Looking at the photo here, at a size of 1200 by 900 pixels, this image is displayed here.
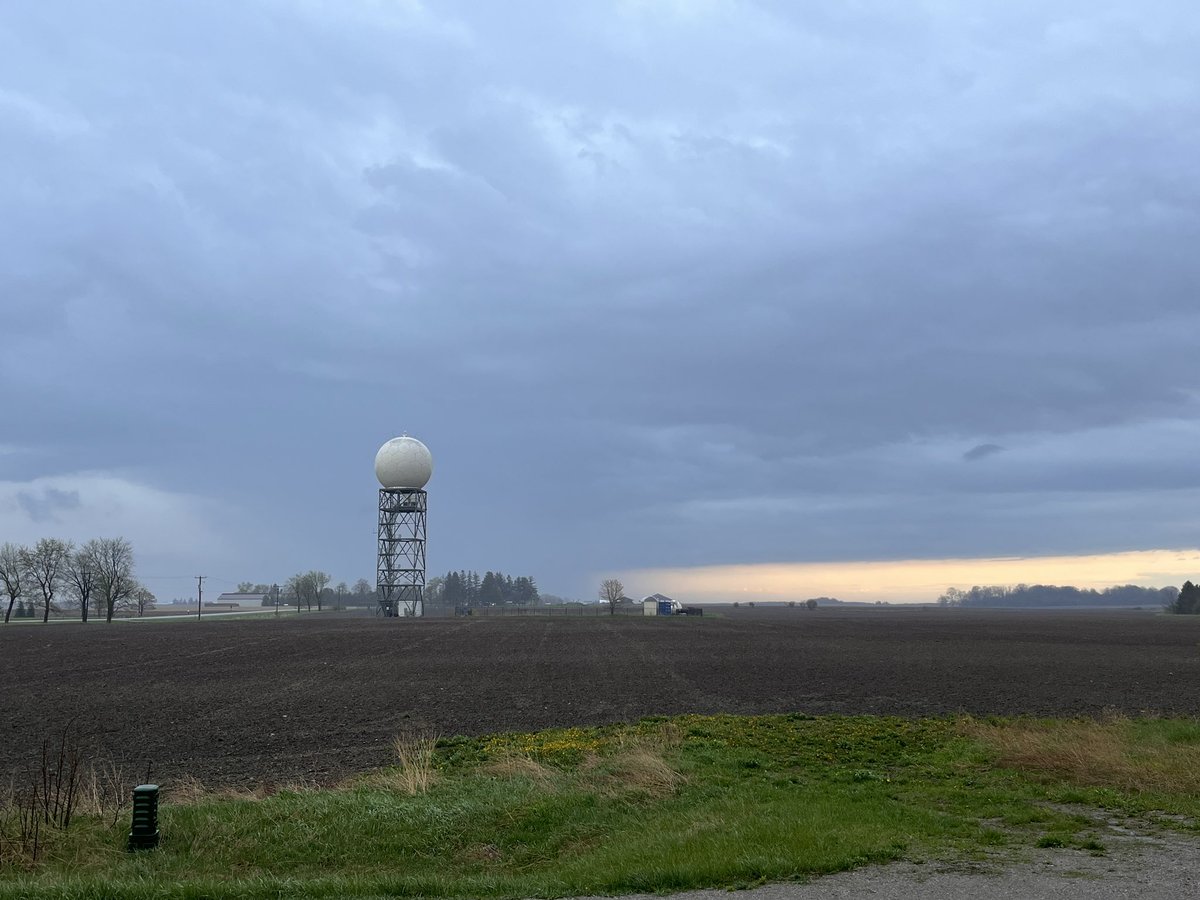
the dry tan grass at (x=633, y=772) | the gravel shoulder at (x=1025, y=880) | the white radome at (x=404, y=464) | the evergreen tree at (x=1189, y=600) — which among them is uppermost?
the white radome at (x=404, y=464)

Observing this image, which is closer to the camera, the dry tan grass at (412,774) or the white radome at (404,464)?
the dry tan grass at (412,774)

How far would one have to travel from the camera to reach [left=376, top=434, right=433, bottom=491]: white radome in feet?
364

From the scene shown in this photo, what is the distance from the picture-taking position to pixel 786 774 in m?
14.7

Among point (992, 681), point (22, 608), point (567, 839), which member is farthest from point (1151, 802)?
point (22, 608)

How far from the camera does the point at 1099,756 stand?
48.4 ft

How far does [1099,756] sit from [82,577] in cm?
13236

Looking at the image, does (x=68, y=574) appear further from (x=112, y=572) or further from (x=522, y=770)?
(x=522, y=770)

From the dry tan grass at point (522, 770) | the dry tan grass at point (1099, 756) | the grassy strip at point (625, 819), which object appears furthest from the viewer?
the dry tan grass at point (522, 770)

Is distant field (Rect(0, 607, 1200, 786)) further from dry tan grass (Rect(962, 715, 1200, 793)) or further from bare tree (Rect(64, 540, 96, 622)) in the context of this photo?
bare tree (Rect(64, 540, 96, 622))

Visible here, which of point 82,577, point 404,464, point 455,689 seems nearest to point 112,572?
point 82,577

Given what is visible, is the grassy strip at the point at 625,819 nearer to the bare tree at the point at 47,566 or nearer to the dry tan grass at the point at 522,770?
the dry tan grass at the point at 522,770

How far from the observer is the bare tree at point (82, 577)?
122 meters

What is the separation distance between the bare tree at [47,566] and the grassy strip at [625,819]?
12220cm

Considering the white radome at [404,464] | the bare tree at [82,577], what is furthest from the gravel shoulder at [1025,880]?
the bare tree at [82,577]
